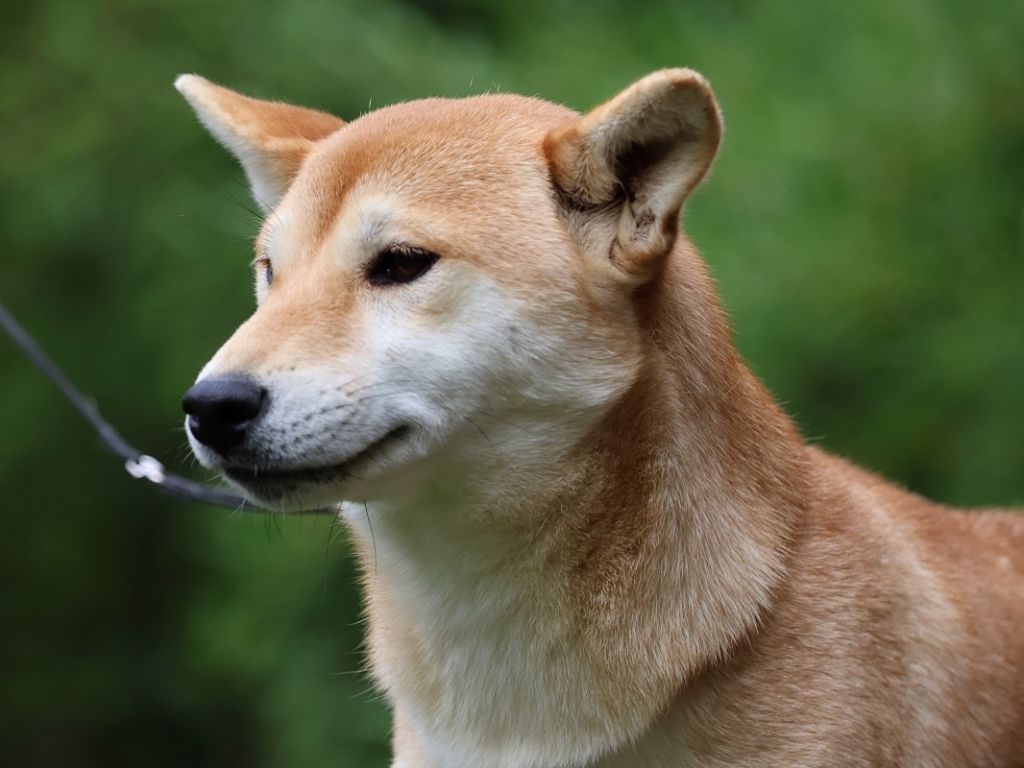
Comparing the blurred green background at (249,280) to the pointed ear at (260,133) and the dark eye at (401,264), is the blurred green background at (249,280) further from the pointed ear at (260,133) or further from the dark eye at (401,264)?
the dark eye at (401,264)

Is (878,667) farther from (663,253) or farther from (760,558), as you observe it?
(663,253)

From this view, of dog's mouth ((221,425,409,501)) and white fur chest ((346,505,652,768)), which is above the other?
dog's mouth ((221,425,409,501))

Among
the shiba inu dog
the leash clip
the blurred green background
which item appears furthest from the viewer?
the blurred green background

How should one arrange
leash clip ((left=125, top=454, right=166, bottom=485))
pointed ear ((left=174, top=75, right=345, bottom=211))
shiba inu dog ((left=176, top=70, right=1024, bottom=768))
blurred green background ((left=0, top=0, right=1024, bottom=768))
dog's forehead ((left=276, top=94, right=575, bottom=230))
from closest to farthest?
1. shiba inu dog ((left=176, top=70, right=1024, bottom=768))
2. dog's forehead ((left=276, top=94, right=575, bottom=230))
3. pointed ear ((left=174, top=75, right=345, bottom=211))
4. leash clip ((left=125, top=454, right=166, bottom=485))
5. blurred green background ((left=0, top=0, right=1024, bottom=768))

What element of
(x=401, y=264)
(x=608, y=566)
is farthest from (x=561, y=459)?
(x=401, y=264)

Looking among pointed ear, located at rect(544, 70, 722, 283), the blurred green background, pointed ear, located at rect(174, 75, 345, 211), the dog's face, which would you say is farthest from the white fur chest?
the blurred green background

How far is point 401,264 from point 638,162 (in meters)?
0.53

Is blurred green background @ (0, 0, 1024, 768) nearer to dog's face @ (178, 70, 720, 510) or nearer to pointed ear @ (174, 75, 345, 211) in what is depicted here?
pointed ear @ (174, 75, 345, 211)

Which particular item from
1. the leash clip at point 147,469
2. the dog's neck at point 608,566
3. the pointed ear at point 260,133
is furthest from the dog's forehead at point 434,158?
the leash clip at point 147,469

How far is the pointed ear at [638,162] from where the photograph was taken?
8.99 feet

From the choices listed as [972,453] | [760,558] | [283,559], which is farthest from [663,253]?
[283,559]

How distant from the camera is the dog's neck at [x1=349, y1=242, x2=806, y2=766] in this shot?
9.39ft

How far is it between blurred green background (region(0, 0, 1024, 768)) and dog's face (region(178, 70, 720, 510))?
1.67 m

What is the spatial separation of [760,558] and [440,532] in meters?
0.67
